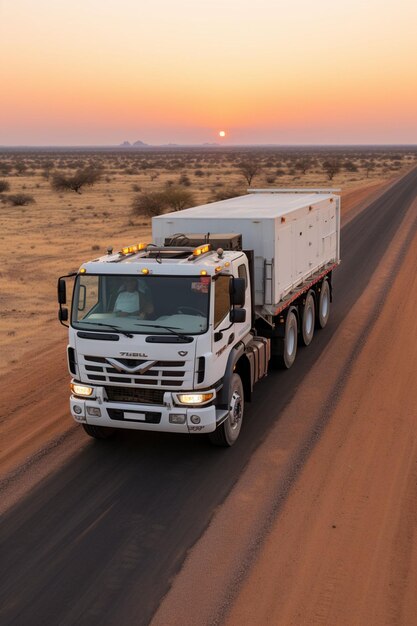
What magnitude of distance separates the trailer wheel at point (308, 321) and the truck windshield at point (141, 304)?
5630 mm

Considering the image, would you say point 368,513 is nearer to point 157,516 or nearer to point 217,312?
point 157,516

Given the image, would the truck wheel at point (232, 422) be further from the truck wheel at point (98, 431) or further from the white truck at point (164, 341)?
the truck wheel at point (98, 431)

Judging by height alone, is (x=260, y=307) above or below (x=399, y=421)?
above

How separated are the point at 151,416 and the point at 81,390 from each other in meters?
1.05

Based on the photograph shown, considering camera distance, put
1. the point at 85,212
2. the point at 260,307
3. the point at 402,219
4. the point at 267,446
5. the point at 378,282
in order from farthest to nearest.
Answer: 1. the point at 85,212
2. the point at 402,219
3. the point at 378,282
4. the point at 260,307
5. the point at 267,446

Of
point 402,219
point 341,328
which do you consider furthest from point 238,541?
point 402,219

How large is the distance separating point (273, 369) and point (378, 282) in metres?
9.10

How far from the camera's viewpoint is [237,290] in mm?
8859

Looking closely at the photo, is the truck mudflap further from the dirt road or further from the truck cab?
the truck cab

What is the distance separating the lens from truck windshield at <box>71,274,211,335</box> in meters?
8.72

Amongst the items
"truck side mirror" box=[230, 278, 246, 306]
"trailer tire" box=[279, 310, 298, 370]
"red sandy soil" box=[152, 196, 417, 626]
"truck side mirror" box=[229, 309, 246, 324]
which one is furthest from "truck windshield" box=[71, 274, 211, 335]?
"trailer tire" box=[279, 310, 298, 370]

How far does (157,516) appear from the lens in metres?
7.82

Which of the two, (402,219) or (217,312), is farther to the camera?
(402,219)

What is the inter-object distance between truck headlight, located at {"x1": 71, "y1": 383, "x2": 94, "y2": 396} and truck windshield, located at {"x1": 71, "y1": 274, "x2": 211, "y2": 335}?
799 millimetres
